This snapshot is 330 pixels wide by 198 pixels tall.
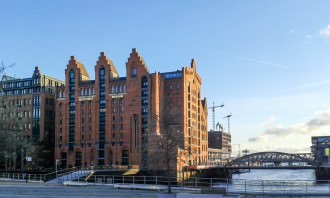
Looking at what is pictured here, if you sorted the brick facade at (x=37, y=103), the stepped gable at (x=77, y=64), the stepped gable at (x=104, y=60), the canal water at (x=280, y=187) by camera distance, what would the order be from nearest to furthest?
the canal water at (x=280, y=187) → the stepped gable at (x=104, y=60) → the stepped gable at (x=77, y=64) → the brick facade at (x=37, y=103)

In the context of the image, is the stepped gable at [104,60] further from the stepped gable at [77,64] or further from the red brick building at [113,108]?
the stepped gable at [77,64]

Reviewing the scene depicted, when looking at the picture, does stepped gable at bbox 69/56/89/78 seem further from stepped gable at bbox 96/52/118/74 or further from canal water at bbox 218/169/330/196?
canal water at bbox 218/169/330/196

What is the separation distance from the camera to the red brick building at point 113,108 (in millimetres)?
116562

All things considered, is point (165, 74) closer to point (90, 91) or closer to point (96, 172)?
point (90, 91)

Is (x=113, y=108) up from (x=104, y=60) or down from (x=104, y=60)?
down

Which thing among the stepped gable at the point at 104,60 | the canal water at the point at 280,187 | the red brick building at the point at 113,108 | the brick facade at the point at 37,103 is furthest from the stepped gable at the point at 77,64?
the canal water at the point at 280,187

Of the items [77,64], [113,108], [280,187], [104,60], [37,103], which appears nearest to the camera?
[280,187]

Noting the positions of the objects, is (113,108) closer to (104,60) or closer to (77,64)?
(104,60)

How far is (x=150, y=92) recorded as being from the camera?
381 ft

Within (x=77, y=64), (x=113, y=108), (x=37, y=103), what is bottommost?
(x=113, y=108)

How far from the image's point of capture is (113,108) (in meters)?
121

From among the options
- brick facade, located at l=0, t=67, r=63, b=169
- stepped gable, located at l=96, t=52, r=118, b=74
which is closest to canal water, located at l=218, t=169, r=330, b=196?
stepped gable, located at l=96, t=52, r=118, b=74

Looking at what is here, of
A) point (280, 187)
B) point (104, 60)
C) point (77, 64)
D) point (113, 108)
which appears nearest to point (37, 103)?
point (77, 64)

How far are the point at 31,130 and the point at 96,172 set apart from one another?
5113 centimetres
